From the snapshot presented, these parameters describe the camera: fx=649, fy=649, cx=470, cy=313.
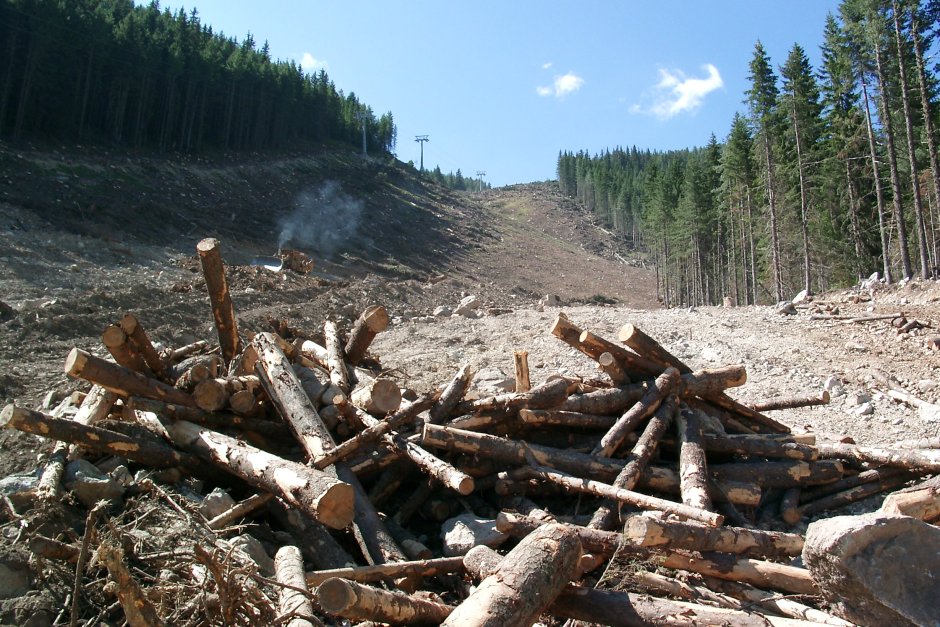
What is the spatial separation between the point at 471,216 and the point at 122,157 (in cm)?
4152

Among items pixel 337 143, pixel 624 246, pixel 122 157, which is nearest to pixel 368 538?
pixel 122 157

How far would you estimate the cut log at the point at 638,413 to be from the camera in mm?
6848

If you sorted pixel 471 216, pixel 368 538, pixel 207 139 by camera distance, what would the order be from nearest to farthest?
pixel 368 538 < pixel 207 139 < pixel 471 216

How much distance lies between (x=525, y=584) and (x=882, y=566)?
192cm

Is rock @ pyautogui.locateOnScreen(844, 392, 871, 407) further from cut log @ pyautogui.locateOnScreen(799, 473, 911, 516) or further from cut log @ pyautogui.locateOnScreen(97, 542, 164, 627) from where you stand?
cut log @ pyautogui.locateOnScreen(97, 542, 164, 627)

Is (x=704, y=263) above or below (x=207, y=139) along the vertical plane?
below

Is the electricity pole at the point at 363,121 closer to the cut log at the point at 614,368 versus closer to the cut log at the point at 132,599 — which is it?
the cut log at the point at 614,368

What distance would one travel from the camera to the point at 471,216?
78562 millimetres

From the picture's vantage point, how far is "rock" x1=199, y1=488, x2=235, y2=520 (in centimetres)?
557

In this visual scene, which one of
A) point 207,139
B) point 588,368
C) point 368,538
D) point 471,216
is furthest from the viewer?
point 471,216

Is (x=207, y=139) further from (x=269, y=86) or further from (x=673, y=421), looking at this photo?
(x=673, y=421)

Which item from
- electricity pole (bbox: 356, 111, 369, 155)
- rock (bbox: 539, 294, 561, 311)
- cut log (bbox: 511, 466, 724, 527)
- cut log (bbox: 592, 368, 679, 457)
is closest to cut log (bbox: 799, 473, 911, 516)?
cut log (bbox: 592, 368, 679, 457)

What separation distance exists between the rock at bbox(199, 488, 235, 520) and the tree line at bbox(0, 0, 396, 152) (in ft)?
149

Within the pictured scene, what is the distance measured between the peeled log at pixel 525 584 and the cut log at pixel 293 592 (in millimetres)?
843
